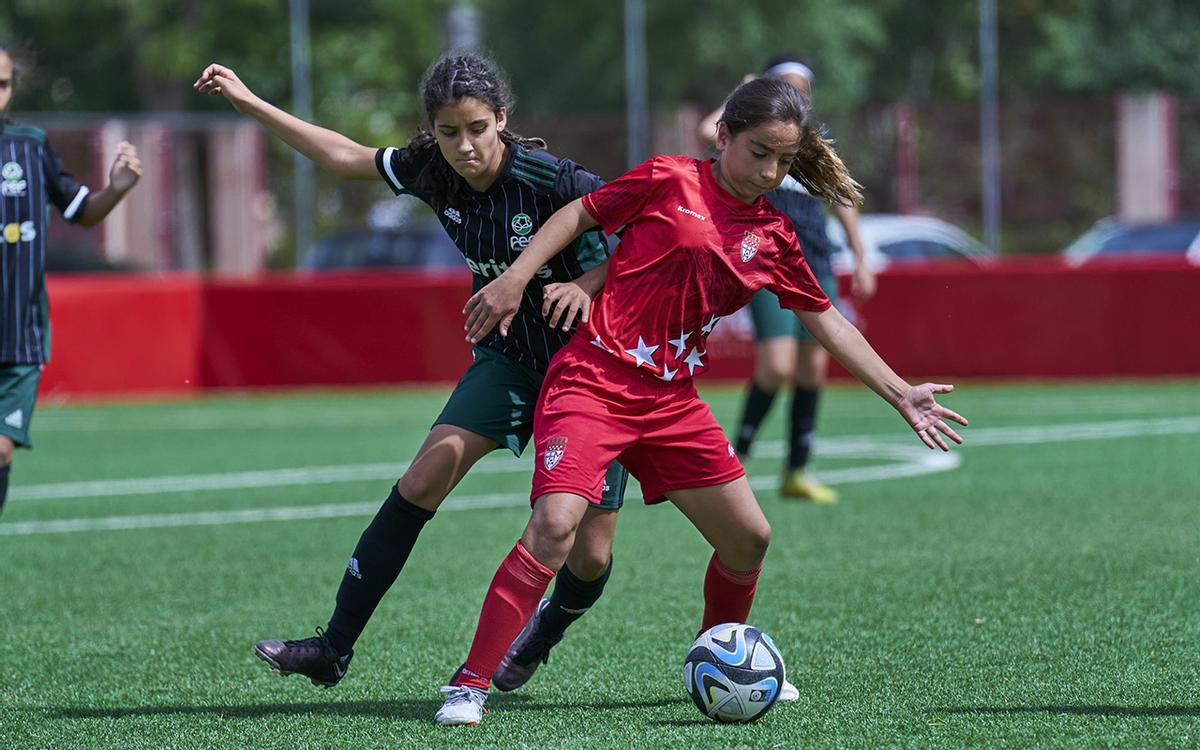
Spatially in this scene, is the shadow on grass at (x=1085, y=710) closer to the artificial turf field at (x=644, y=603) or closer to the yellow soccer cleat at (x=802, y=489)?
the artificial turf field at (x=644, y=603)

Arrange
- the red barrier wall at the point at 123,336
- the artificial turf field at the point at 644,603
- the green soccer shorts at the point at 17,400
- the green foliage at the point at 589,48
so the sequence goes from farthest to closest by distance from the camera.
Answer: the green foliage at the point at 589,48
the red barrier wall at the point at 123,336
the green soccer shorts at the point at 17,400
the artificial turf field at the point at 644,603

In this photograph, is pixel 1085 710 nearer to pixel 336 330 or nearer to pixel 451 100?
pixel 451 100

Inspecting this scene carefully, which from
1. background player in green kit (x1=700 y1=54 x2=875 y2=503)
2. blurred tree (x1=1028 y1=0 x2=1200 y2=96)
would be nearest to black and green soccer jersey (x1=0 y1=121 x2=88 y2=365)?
background player in green kit (x1=700 y1=54 x2=875 y2=503)

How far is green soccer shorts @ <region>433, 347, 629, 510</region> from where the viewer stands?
5.14 m

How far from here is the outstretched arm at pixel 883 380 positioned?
4883mm

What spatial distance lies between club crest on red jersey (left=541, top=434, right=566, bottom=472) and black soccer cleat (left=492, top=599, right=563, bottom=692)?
2.33ft

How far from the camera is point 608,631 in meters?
6.18

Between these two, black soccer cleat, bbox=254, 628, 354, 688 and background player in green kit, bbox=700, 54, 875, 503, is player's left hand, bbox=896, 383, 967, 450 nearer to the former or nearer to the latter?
black soccer cleat, bbox=254, 628, 354, 688

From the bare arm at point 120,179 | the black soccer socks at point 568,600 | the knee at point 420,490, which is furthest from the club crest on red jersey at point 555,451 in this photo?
the bare arm at point 120,179

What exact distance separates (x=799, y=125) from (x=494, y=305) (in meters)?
0.96

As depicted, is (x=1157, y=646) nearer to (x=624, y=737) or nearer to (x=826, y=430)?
(x=624, y=737)

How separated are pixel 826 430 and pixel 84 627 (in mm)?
7748

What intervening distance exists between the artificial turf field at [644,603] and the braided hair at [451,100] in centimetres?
148

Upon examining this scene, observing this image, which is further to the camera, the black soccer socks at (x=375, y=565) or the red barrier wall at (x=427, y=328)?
the red barrier wall at (x=427, y=328)
